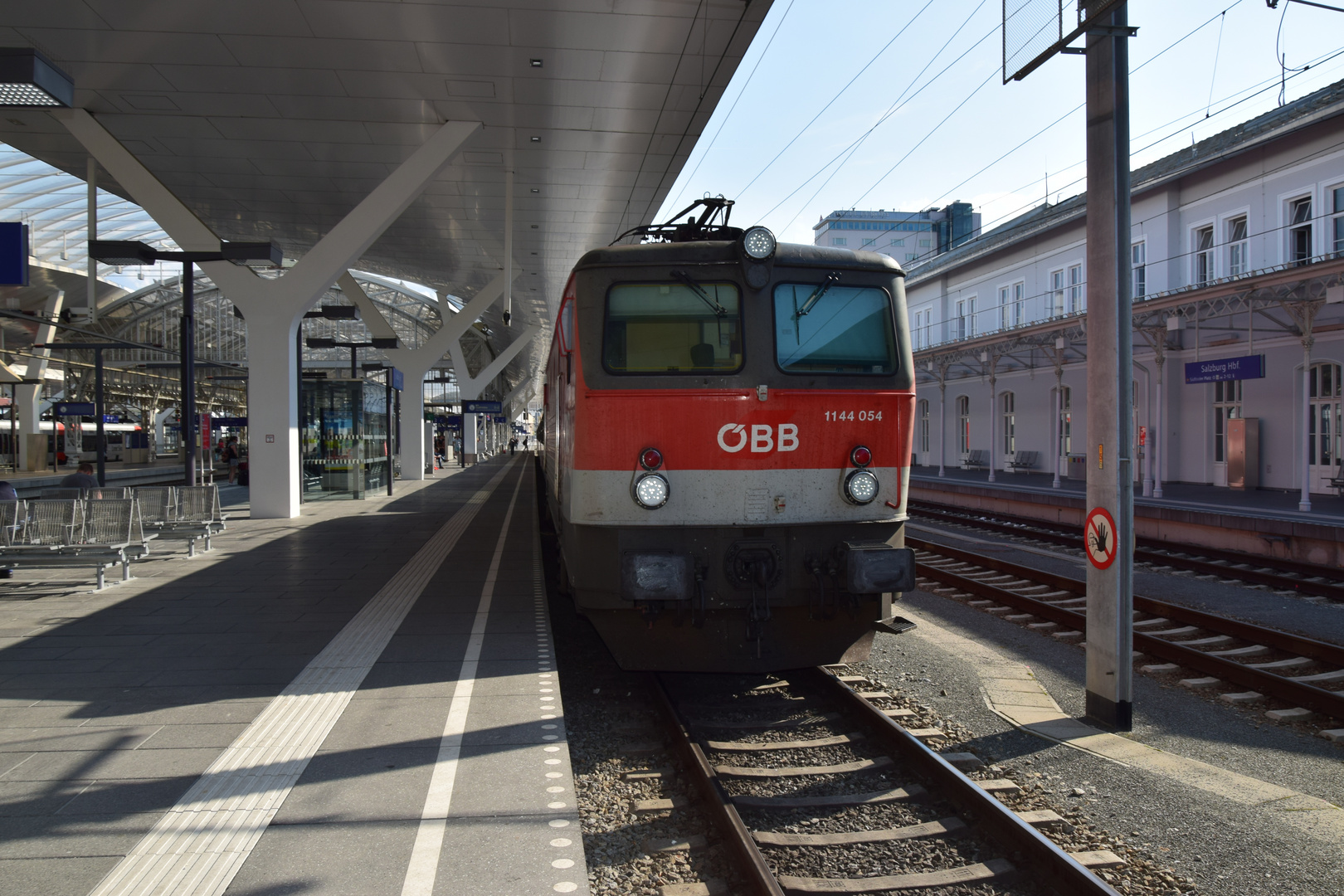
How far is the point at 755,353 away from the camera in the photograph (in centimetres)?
573

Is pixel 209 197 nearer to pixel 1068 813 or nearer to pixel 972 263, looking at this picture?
pixel 1068 813

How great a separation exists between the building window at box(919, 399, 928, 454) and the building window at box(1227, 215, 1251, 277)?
16.1 meters

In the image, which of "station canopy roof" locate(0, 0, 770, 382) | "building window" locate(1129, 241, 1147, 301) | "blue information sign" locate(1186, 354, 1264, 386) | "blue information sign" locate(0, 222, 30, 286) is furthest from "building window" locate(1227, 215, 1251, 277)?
"blue information sign" locate(0, 222, 30, 286)

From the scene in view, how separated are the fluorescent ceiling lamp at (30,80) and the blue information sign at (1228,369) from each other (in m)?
18.0

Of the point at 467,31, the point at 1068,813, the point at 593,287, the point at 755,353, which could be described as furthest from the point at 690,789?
the point at 467,31

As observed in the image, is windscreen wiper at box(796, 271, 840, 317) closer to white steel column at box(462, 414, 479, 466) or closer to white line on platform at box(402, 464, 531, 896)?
white line on platform at box(402, 464, 531, 896)

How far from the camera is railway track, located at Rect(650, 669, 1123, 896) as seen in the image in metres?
3.51

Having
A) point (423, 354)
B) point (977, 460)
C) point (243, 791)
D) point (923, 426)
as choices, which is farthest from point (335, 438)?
point (923, 426)

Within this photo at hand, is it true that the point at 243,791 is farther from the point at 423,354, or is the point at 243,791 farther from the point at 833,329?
the point at 423,354

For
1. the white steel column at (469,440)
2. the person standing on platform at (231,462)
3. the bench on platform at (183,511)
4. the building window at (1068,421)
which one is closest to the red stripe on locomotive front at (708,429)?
the bench on platform at (183,511)

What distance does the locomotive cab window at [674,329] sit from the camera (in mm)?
5746

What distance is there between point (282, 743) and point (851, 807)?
2.94m

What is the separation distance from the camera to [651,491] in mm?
5504

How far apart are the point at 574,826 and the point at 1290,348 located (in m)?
20.4
